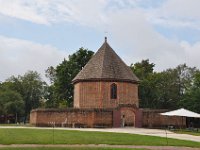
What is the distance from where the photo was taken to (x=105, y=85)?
49.3 m

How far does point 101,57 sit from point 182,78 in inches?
1264

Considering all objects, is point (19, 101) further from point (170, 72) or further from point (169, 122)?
point (169, 122)

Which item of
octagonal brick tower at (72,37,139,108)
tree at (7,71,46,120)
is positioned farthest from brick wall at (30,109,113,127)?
tree at (7,71,46,120)

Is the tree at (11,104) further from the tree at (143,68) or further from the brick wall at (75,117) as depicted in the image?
the brick wall at (75,117)

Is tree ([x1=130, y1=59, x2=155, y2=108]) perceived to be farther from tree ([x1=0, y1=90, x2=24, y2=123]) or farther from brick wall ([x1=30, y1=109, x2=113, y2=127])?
brick wall ([x1=30, y1=109, x2=113, y2=127])

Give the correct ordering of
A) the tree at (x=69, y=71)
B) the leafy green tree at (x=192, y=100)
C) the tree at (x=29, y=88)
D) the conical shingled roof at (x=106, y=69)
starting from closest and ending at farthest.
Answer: the conical shingled roof at (x=106, y=69) < the leafy green tree at (x=192, y=100) < the tree at (x=69, y=71) < the tree at (x=29, y=88)

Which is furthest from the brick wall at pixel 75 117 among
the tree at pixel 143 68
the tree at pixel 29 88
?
the tree at pixel 29 88

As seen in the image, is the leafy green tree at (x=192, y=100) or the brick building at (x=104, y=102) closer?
the brick building at (x=104, y=102)

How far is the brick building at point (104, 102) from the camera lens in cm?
4556

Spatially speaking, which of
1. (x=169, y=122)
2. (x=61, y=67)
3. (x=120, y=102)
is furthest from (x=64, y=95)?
(x=169, y=122)

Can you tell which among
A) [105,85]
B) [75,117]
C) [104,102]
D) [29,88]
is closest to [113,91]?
[105,85]

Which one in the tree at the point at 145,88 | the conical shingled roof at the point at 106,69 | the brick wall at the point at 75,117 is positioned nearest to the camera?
the brick wall at the point at 75,117

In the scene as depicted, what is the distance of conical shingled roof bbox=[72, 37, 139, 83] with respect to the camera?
162 ft

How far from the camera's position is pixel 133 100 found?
51.1m
